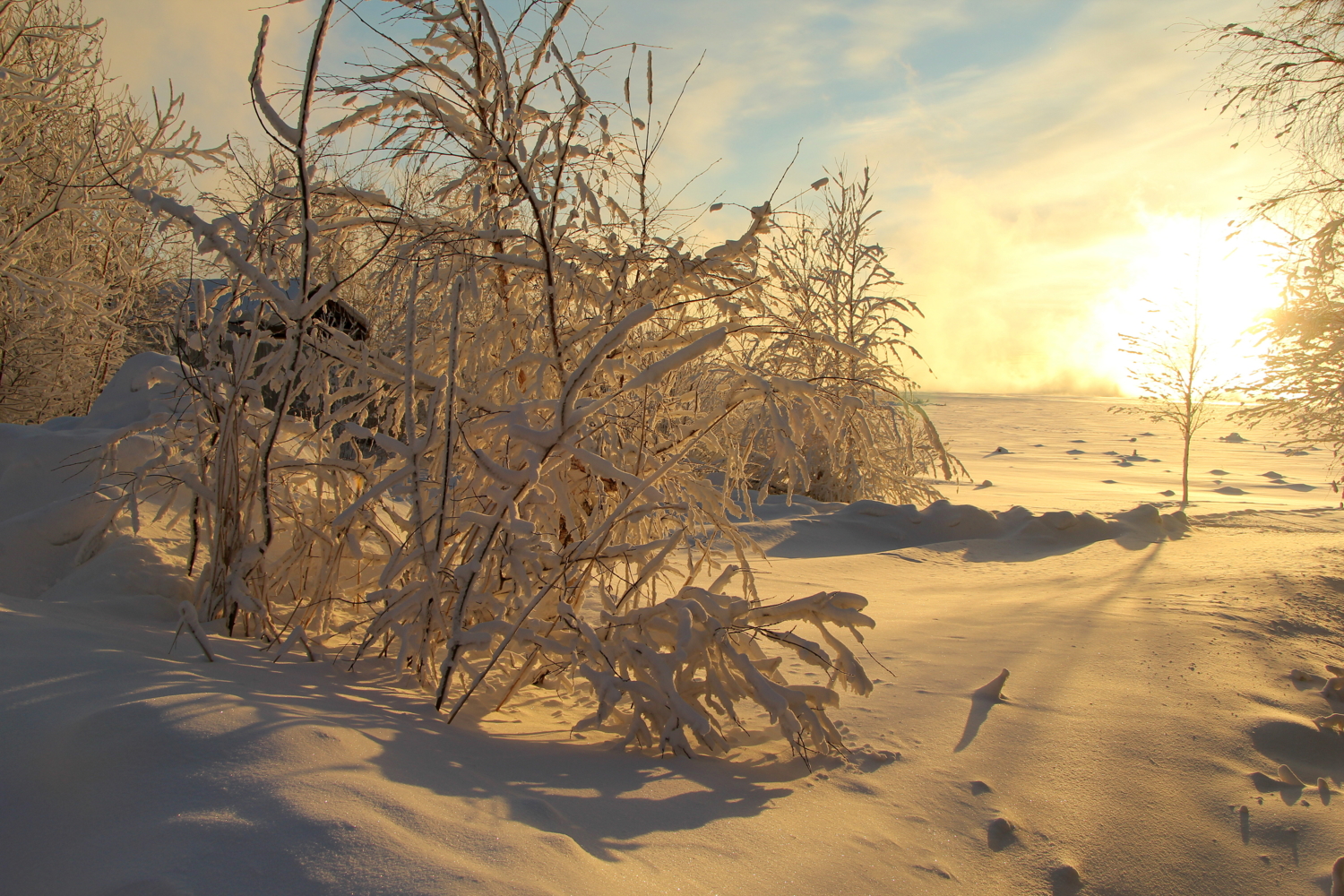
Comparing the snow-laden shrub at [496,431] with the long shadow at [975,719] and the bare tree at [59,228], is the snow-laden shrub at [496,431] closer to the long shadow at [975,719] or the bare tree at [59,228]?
the long shadow at [975,719]

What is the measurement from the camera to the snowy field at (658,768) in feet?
3.67

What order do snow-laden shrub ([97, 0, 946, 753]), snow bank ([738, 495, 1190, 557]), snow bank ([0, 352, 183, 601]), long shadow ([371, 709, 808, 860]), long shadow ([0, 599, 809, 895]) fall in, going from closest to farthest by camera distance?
long shadow ([0, 599, 809, 895]) < long shadow ([371, 709, 808, 860]) < snow-laden shrub ([97, 0, 946, 753]) < snow bank ([0, 352, 183, 601]) < snow bank ([738, 495, 1190, 557])

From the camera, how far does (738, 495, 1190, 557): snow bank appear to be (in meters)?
5.96

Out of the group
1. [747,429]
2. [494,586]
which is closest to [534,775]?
[494,586]

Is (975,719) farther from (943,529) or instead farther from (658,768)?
(943,529)

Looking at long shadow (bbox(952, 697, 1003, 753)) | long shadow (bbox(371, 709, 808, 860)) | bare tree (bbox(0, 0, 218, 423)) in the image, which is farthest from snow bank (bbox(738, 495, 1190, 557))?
bare tree (bbox(0, 0, 218, 423))

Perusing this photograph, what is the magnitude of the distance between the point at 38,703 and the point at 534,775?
964mm

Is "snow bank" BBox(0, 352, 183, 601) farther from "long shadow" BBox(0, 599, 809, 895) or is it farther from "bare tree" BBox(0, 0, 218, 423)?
"bare tree" BBox(0, 0, 218, 423)

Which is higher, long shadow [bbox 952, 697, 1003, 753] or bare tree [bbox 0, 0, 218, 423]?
bare tree [bbox 0, 0, 218, 423]

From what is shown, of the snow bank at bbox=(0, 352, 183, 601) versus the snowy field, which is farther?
the snow bank at bbox=(0, 352, 183, 601)

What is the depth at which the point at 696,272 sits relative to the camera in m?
2.52

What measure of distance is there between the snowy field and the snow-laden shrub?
0.21m

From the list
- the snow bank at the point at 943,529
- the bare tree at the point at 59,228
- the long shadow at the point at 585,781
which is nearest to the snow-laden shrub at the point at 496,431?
the long shadow at the point at 585,781

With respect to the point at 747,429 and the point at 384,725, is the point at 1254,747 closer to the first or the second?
the point at 747,429
